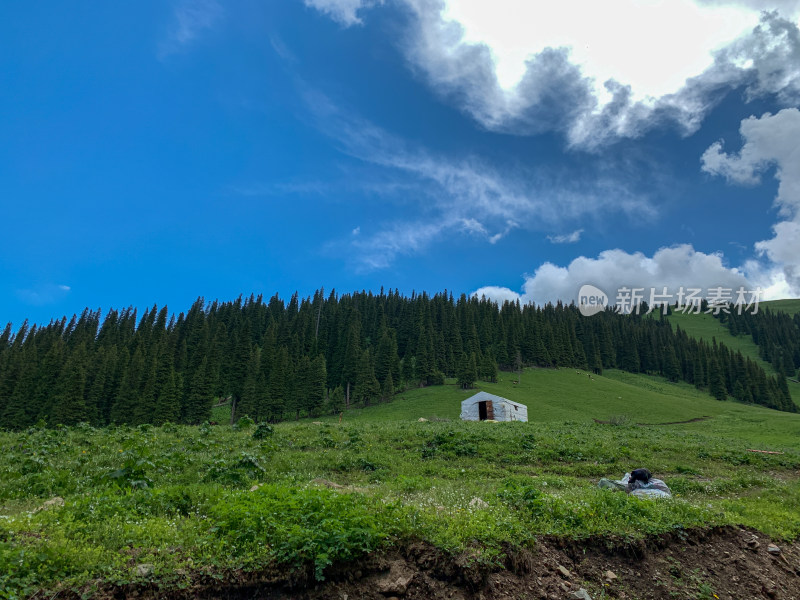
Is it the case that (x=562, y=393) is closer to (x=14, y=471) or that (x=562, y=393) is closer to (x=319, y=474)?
(x=319, y=474)

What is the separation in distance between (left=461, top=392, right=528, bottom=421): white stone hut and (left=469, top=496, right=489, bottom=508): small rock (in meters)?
50.6

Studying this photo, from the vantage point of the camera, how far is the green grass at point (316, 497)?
652 cm

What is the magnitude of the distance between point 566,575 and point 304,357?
296 feet

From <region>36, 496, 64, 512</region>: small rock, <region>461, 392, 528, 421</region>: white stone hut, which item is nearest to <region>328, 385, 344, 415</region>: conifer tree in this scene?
<region>461, 392, 528, 421</region>: white stone hut

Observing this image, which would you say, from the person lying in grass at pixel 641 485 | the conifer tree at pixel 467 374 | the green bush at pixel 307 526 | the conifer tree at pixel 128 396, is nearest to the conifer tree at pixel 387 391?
the conifer tree at pixel 467 374

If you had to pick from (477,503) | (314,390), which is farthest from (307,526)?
(314,390)

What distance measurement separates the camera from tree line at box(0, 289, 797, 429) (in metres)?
75.5

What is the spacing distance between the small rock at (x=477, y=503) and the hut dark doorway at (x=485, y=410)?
5245 centimetres

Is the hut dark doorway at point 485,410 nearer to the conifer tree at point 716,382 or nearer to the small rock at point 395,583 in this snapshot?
the small rock at point 395,583

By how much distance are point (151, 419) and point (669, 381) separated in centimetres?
14818

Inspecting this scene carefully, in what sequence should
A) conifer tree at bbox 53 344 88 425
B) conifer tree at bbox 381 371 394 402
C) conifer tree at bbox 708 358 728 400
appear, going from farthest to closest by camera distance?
conifer tree at bbox 708 358 728 400, conifer tree at bbox 381 371 394 402, conifer tree at bbox 53 344 88 425

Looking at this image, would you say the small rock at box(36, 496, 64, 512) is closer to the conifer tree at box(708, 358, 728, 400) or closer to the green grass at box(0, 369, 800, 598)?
the green grass at box(0, 369, 800, 598)

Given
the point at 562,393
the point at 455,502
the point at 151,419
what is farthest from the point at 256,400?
the point at 455,502

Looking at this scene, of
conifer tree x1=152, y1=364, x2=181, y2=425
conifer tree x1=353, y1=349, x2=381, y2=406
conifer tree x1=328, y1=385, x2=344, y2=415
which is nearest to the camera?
conifer tree x1=152, y1=364, x2=181, y2=425
